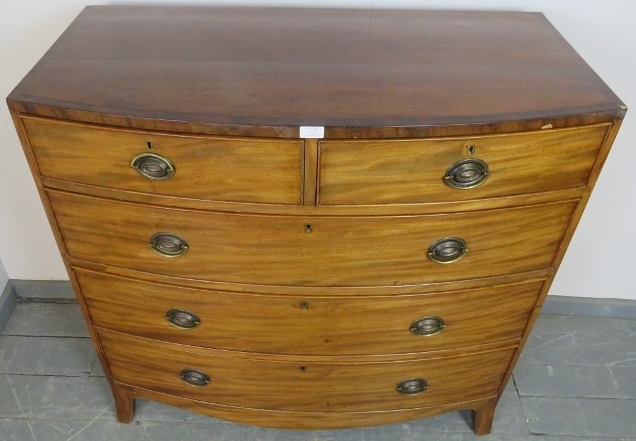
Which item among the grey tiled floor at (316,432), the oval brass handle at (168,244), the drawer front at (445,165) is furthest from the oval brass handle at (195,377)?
the drawer front at (445,165)

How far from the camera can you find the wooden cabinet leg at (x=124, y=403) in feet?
4.86

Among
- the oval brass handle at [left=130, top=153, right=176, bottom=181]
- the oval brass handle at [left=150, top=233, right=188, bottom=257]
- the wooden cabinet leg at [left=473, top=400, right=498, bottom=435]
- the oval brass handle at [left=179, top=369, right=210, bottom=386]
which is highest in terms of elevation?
the oval brass handle at [left=130, top=153, right=176, bottom=181]

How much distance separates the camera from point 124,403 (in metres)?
1.53

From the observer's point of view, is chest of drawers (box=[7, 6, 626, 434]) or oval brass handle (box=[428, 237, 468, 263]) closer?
chest of drawers (box=[7, 6, 626, 434])

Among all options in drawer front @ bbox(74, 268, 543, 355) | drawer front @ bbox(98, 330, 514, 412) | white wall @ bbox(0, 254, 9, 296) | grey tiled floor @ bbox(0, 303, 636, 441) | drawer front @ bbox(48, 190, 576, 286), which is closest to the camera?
drawer front @ bbox(48, 190, 576, 286)

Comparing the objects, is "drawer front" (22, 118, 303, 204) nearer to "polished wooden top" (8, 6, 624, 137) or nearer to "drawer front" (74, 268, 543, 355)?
"polished wooden top" (8, 6, 624, 137)

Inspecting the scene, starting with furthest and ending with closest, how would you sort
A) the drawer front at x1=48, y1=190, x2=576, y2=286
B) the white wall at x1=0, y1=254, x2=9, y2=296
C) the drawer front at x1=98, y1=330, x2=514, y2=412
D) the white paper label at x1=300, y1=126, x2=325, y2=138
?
the white wall at x1=0, y1=254, x2=9, y2=296 < the drawer front at x1=98, y1=330, x2=514, y2=412 < the drawer front at x1=48, y1=190, x2=576, y2=286 < the white paper label at x1=300, y1=126, x2=325, y2=138

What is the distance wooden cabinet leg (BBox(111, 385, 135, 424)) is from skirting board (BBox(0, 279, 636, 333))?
1.71 feet

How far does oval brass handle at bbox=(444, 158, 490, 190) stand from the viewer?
951 millimetres

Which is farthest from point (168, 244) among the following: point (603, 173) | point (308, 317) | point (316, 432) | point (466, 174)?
point (603, 173)

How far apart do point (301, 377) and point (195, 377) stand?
26cm

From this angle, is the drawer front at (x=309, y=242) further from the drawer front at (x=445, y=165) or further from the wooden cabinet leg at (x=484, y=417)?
the wooden cabinet leg at (x=484, y=417)

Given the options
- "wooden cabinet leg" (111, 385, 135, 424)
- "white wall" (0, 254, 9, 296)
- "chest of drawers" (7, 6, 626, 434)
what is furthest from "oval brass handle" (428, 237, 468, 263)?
"white wall" (0, 254, 9, 296)

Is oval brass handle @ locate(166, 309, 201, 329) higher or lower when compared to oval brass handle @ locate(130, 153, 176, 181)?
lower
